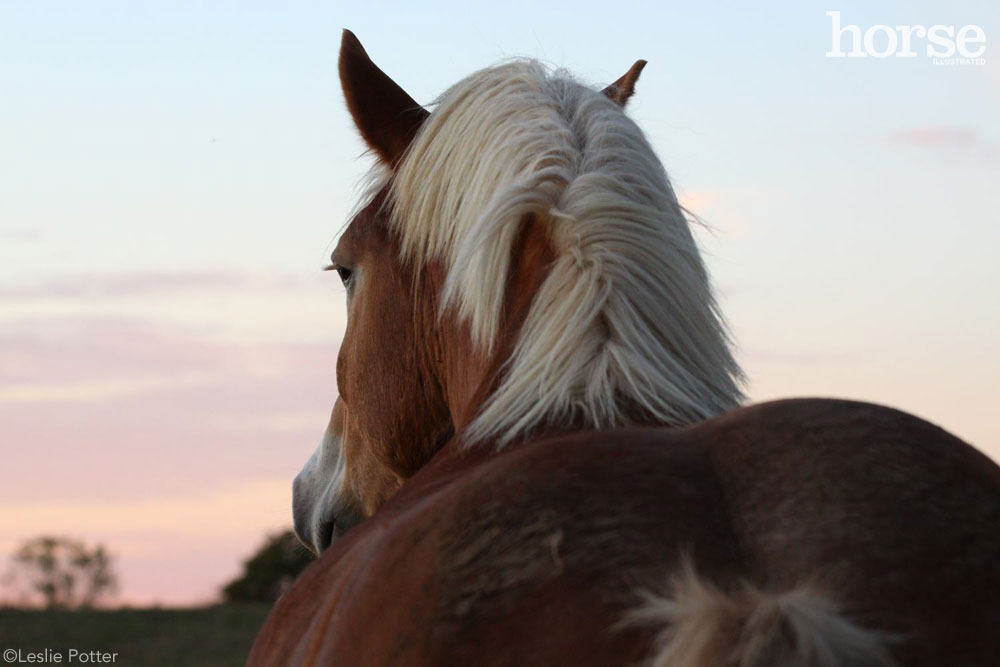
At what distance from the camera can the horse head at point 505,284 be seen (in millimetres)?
1960

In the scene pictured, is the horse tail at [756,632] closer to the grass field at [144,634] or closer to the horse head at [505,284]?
the horse head at [505,284]

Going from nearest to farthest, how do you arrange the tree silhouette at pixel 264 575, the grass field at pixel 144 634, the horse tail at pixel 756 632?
the horse tail at pixel 756 632
the grass field at pixel 144 634
the tree silhouette at pixel 264 575

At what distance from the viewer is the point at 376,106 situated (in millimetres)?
2996

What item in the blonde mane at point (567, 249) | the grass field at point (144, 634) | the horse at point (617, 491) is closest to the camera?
the horse at point (617, 491)

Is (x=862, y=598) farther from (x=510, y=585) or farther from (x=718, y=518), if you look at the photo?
(x=510, y=585)

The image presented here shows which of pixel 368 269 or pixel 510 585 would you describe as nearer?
pixel 510 585

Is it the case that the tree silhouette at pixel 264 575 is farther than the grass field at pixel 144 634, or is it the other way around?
the tree silhouette at pixel 264 575

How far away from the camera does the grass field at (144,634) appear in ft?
33.1

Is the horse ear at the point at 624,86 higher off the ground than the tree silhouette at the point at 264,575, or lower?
higher

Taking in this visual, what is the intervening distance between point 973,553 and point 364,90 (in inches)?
80.1

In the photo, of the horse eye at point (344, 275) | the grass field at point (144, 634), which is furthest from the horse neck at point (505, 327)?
the grass field at point (144, 634)

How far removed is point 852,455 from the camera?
144cm

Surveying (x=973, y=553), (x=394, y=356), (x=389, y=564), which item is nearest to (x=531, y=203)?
(x=394, y=356)

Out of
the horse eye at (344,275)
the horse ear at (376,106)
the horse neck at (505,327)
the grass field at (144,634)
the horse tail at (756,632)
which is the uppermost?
the horse ear at (376,106)
